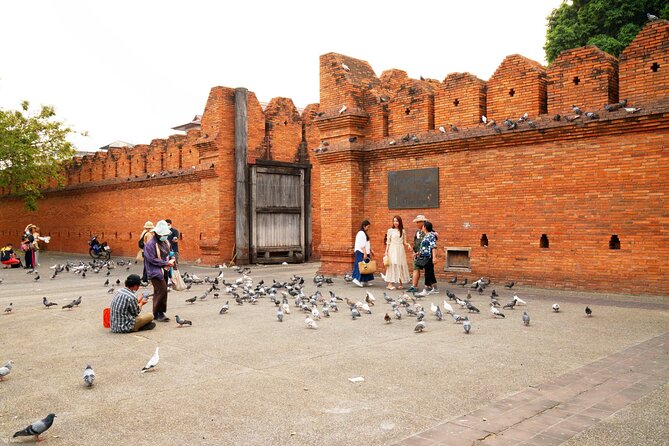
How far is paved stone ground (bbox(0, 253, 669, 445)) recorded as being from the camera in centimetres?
433

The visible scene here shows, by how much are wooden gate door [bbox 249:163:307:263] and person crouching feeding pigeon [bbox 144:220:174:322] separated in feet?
36.5

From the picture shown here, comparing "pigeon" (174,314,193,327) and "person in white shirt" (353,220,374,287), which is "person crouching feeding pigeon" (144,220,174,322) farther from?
"person in white shirt" (353,220,374,287)

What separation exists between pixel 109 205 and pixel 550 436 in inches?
1018

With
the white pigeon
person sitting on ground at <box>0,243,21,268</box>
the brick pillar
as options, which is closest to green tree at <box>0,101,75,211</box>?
person sitting on ground at <box>0,243,21,268</box>

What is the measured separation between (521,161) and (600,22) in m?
20.0

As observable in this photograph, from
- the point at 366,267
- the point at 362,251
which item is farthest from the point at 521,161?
the point at 366,267

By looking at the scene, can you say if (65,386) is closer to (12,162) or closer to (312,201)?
(312,201)

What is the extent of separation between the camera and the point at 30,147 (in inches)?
995

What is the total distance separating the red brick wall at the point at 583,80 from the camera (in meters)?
11.3

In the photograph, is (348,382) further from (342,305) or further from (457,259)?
(457,259)

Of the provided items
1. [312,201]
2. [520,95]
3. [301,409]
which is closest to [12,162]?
[312,201]

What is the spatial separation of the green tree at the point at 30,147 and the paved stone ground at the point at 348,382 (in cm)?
1809

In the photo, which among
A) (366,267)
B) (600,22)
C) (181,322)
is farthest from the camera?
(600,22)

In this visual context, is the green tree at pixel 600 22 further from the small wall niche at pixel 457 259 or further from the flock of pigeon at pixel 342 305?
the flock of pigeon at pixel 342 305
